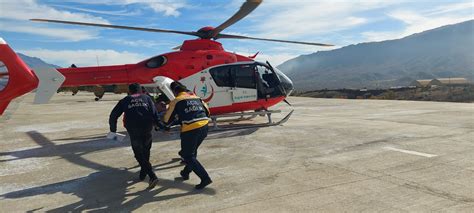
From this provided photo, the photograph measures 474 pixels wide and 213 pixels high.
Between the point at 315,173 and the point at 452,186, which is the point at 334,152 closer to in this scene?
the point at 315,173

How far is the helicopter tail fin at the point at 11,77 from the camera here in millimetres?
9609

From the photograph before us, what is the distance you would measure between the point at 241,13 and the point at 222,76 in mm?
2693

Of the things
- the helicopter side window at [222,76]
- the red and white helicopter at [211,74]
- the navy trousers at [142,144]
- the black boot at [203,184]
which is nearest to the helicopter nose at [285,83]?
the red and white helicopter at [211,74]

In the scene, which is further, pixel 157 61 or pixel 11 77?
pixel 157 61

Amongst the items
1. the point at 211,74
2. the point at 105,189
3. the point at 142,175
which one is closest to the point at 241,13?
the point at 211,74

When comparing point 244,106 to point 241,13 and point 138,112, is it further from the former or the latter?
point 138,112

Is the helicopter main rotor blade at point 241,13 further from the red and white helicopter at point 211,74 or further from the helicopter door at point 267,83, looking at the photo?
the helicopter door at point 267,83

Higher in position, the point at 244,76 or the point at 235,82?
the point at 244,76

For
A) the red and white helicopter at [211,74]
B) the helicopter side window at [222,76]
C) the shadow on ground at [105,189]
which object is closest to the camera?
the shadow on ground at [105,189]

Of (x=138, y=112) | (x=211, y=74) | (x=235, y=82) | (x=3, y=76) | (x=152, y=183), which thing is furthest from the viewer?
(x=235, y=82)

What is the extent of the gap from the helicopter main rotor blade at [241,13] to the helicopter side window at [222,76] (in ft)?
4.16

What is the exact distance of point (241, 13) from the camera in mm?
10766

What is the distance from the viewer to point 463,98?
95.6 feet

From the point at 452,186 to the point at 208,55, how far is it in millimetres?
8561
